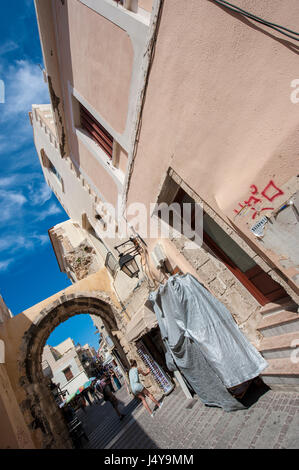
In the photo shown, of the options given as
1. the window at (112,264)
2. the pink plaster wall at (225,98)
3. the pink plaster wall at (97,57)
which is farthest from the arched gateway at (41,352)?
the pink plaster wall at (225,98)

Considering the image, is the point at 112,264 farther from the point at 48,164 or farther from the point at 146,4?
the point at 48,164

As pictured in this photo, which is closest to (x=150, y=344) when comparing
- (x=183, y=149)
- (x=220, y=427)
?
(x=220, y=427)

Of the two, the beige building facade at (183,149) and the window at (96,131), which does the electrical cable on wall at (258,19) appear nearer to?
the beige building facade at (183,149)

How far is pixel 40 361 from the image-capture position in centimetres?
676

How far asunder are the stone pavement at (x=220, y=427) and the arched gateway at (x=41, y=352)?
2.21 metres

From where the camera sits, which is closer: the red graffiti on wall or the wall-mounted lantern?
the red graffiti on wall

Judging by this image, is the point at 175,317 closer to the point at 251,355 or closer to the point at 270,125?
the point at 251,355

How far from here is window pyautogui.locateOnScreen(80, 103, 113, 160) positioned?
19.2 feet

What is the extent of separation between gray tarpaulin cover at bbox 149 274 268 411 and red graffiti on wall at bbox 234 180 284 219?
199 cm

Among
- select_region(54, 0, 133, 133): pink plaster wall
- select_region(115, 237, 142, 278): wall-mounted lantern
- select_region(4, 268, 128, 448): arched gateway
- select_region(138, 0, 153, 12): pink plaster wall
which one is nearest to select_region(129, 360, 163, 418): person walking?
select_region(4, 268, 128, 448): arched gateway

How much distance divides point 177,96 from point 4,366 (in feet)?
25.3

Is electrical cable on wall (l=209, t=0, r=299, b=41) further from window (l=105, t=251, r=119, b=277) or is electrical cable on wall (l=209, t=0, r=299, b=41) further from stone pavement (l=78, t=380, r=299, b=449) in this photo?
window (l=105, t=251, r=119, b=277)

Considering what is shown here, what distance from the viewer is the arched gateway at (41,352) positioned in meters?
5.75
